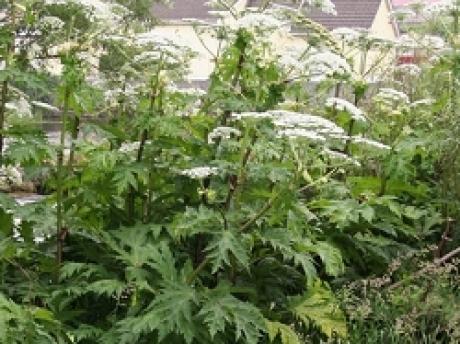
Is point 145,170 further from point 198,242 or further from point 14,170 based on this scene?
point 14,170

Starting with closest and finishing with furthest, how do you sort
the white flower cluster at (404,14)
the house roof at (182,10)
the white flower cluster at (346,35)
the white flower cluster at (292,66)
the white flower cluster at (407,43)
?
→ the white flower cluster at (292,66) < the white flower cluster at (346,35) < the white flower cluster at (407,43) < the white flower cluster at (404,14) < the house roof at (182,10)

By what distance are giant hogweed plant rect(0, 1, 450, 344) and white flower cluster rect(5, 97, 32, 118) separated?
19 centimetres

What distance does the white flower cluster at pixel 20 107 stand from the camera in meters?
A: 3.62

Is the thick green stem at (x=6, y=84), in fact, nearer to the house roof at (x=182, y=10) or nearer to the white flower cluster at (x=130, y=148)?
the white flower cluster at (x=130, y=148)

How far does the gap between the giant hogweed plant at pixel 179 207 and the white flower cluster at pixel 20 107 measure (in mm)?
194

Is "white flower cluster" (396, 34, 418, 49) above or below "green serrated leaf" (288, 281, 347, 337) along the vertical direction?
above

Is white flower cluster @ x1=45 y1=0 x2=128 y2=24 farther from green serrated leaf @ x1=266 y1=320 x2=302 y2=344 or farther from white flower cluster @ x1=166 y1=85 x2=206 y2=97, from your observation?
green serrated leaf @ x1=266 y1=320 x2=302 y2=344

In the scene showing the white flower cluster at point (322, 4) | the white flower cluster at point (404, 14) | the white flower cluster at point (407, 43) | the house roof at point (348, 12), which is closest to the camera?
the white flower cluster at point (322, 4)

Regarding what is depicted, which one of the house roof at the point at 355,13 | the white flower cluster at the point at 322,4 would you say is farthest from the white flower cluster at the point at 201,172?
the house roof at the point at 355,13

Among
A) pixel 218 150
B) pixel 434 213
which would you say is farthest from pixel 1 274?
pixel 434 213

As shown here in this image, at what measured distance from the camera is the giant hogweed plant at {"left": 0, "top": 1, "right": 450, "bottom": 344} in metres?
3.27

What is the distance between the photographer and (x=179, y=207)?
3861mm

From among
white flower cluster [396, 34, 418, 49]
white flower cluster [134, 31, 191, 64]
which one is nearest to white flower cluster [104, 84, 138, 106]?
white flower cluster [134, 31, 191, 64]

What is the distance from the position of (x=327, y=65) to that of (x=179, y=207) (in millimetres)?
986
